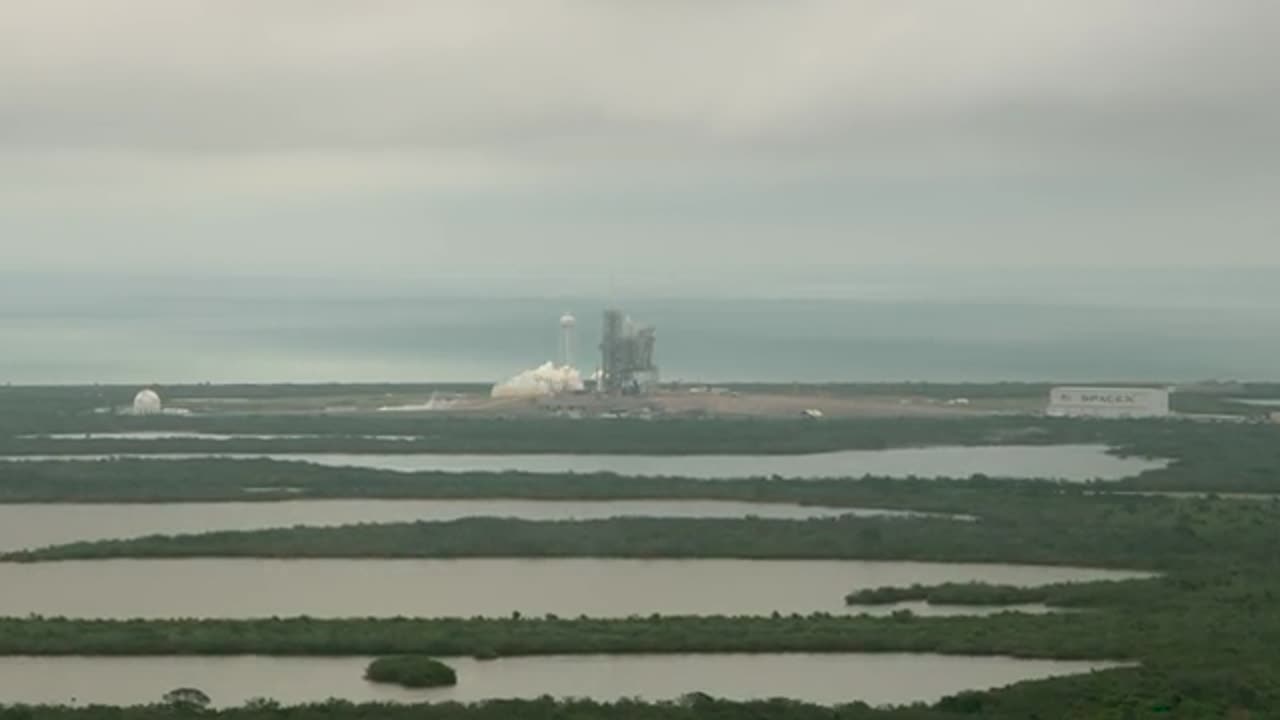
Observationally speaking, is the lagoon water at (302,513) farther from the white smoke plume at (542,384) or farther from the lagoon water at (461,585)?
the white smoke plume at (542,384)

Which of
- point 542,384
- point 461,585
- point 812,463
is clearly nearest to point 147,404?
point 542,384

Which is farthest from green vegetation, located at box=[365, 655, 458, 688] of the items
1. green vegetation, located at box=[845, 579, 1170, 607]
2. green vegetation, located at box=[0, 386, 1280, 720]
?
green vegetation, located at box=[845, 579, 1170, 607]

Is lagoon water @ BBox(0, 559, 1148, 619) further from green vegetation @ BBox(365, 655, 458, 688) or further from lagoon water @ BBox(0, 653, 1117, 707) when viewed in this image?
green vegetation @ BBox(365, 655, 458, 688)

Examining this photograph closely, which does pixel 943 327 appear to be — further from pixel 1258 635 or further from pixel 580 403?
pixel 1258 635

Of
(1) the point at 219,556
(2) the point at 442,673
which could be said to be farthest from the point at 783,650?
(1) the point at 219,556

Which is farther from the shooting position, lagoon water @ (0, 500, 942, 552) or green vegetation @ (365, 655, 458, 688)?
lagoon water @ (0, 500, 942, 552)

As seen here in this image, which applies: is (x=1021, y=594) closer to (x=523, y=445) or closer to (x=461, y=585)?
(x=461, y=585)

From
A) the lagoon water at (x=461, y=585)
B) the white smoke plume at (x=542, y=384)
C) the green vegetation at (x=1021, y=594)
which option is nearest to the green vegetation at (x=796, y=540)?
the lagoon water at (x=461, y=585)
